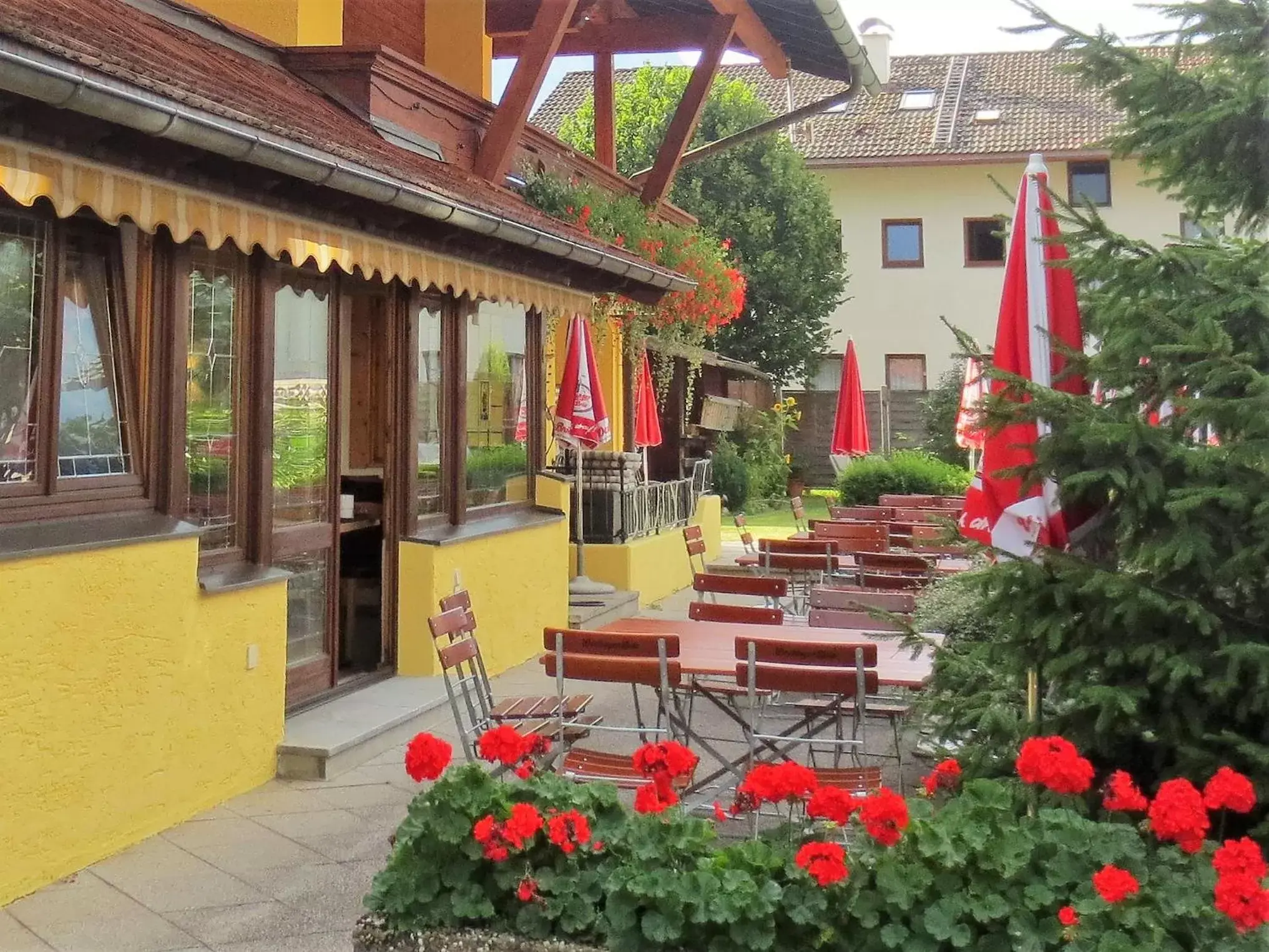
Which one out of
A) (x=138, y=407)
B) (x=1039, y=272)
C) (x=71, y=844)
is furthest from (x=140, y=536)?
(x=1039, y=272)

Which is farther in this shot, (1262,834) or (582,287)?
(582,287)

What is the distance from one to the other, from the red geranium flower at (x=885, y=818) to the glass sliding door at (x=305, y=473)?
14.0 ft

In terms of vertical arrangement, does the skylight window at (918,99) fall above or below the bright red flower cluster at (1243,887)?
above

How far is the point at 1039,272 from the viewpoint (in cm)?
388

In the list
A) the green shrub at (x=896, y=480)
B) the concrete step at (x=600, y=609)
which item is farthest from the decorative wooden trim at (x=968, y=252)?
the concrete step at (x=600, y=609)

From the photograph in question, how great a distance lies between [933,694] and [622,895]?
1.54m

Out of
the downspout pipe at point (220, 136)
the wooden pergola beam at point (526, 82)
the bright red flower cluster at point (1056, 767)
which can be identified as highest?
the wooden pergola beam at point (526, 82)

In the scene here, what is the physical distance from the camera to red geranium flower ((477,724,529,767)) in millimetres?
3521

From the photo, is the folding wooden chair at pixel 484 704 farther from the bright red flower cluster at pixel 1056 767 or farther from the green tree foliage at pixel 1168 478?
the bright red flower cluster at pixel 1056 767

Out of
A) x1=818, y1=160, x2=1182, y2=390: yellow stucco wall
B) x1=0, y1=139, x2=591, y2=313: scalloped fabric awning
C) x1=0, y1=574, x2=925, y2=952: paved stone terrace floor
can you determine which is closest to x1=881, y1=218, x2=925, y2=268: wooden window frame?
x1=818, y1=160, x2=1182, y2=390: yellow stucco wall

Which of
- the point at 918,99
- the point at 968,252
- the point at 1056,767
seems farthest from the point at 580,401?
the point at 918,99

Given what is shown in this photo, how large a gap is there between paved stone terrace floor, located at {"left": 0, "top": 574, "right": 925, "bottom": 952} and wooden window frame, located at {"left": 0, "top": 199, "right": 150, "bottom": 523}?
141cm

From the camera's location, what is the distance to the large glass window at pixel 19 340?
4.84 meters

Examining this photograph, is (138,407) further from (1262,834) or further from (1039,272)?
(1262,834)
